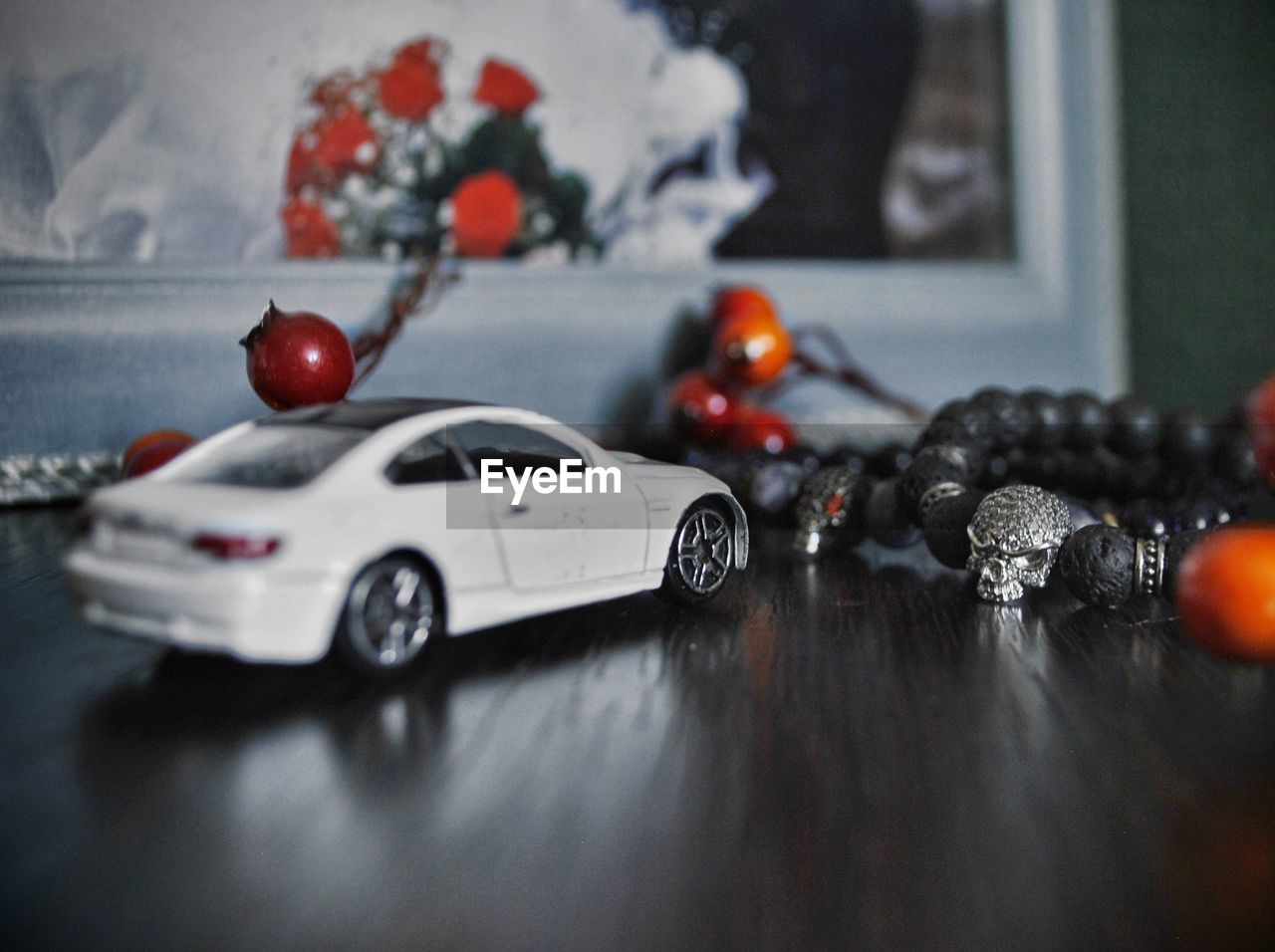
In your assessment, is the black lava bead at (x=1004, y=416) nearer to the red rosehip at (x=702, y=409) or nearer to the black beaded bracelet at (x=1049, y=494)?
the black beaded bracelet at (x=1049, y=494)

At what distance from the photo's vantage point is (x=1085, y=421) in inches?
43.6

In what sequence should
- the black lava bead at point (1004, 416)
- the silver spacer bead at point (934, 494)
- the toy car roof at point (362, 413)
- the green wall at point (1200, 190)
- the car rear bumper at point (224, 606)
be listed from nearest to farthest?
the car rear bumper at point (224, 606)
the toy car roof at point (362, 413)
the silver spacer bead at point (934, 494)
the black lava bead at point (1004, 416)
the green wall at point (1200, 190)

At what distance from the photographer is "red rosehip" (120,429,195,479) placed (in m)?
0.86

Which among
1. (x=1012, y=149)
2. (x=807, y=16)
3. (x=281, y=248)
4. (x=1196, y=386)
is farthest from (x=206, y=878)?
(x=1196, y=386)

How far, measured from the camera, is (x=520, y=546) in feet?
2.03

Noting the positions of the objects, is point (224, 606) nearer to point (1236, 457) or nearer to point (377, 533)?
point (377, 533)

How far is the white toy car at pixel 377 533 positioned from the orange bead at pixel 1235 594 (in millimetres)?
308

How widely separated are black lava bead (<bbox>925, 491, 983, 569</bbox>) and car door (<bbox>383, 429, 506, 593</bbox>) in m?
0.37

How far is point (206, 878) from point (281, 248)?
1.13 metres

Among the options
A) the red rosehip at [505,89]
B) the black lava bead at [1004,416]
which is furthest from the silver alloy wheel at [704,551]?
the red rosehip at [505,89]

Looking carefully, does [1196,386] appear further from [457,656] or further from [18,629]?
[18,629]

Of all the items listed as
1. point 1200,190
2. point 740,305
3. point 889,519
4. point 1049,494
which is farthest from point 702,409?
point 1200,190

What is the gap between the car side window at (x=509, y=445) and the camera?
640mm


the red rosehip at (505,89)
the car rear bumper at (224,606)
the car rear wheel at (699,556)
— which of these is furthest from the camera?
the red rosehip at (505,89)
